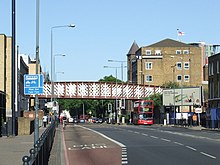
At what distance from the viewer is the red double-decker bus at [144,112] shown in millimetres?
84812

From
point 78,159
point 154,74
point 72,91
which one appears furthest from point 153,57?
point 78,159

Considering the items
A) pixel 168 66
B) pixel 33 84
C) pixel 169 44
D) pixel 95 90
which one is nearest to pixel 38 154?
pixel 33 84

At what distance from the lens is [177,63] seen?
449ft

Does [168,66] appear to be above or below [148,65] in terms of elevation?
Answer: below

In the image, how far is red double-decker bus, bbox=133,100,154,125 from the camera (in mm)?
84812

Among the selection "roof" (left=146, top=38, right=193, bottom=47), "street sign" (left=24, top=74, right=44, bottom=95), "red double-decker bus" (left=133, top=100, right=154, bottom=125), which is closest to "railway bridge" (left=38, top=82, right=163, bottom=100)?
"red double-decker bus" (left=133, top=100, right=154, bottom=125)

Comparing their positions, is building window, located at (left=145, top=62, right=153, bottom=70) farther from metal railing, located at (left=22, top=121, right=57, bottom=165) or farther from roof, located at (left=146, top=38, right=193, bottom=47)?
metal railing, located at (left=22, top=121, right=57, bottom=165)

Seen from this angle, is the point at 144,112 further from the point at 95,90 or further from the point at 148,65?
the point at 148,65

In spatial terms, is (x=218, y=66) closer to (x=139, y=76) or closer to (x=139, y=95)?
(x=139, y=95)

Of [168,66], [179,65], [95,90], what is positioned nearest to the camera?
[95,90]

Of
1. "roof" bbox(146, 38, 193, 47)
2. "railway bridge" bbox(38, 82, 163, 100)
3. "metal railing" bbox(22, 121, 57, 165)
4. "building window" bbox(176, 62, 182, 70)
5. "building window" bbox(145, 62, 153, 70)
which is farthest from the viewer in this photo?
"roof" bbox(146, 38, 193, 47)

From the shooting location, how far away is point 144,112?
285 ft

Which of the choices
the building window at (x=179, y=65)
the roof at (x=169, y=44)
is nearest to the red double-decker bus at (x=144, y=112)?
the building window at (x=179, y=65)

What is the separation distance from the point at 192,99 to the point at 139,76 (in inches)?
1705
